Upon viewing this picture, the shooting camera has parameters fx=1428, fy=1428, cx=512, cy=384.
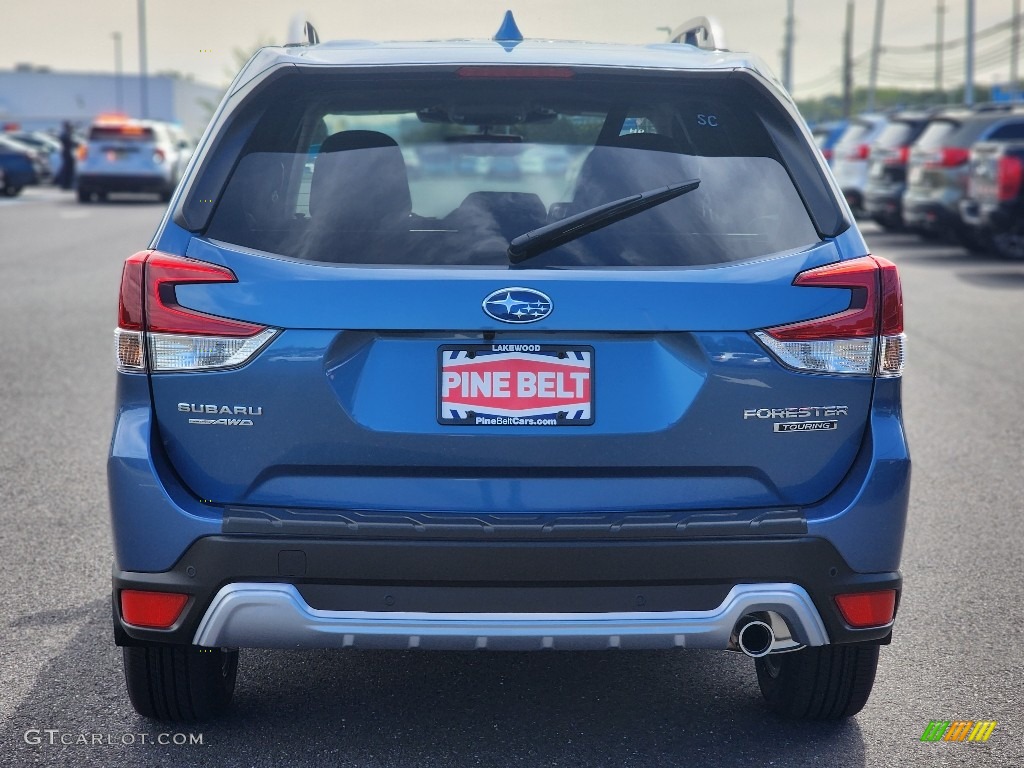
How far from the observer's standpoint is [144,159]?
32812mm

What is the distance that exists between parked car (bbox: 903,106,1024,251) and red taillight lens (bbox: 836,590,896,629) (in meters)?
16.5

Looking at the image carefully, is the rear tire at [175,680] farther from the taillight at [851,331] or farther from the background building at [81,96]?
the background building at [81,96]

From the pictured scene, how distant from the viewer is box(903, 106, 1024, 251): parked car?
18.8 metres

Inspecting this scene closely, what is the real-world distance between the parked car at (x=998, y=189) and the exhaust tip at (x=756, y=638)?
1541 cm

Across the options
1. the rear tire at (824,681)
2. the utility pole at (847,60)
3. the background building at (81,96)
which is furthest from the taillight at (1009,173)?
the background building at (81,96)

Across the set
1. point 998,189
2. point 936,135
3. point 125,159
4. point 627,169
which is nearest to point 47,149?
point 125,159

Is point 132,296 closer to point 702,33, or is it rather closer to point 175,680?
point 175,680

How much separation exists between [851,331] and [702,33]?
1.43m

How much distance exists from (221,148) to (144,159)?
101ft

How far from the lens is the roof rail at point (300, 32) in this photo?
165 inches

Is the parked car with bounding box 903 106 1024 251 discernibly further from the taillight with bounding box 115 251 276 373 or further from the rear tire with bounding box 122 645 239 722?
the taillight with bounding box 115 251 276 373

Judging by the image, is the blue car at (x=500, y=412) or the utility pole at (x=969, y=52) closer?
the blue car at (x=500, y=412)

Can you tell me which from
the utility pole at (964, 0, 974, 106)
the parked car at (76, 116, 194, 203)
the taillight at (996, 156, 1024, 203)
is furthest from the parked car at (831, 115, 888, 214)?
the utility pole at (964, 0, 974, 106)

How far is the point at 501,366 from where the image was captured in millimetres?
3199
